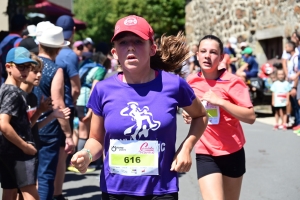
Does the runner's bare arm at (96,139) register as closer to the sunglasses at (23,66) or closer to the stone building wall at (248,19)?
the sunglasses at (23,66)

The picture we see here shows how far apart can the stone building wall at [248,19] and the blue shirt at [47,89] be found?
38.0 ft

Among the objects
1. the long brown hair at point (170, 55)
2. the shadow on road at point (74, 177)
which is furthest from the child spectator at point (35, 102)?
the shadow on road at point (74, 177)

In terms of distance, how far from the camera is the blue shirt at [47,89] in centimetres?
613

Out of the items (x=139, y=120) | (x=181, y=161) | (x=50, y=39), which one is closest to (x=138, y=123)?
(x=139, y=120)

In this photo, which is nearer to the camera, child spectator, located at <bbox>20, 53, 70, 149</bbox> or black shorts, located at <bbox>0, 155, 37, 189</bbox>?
black shorts, located at <bbox>0, 155, 37, 189</bbox>

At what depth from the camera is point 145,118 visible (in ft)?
12.1

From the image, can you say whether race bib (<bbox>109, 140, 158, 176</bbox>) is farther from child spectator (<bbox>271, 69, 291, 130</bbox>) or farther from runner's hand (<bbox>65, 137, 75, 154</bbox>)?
child spectator (<bbox>271, 69, 291, 130</bbox>)

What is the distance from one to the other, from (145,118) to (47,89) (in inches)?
108

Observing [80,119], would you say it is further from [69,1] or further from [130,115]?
[69,1]

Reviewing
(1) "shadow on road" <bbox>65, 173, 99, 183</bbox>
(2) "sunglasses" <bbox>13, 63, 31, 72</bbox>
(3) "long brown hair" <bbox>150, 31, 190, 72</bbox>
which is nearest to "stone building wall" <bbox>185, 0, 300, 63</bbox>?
(1) "shadow on road" <bbox>65, 173, 99, 183</bbox>

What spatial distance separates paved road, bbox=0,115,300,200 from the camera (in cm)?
776

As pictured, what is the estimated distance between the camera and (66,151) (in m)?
6.55

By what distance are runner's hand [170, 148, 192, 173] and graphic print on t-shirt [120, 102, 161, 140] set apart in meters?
0.22

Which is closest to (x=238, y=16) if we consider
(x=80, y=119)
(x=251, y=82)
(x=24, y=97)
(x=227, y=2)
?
(x=227, y=2)
